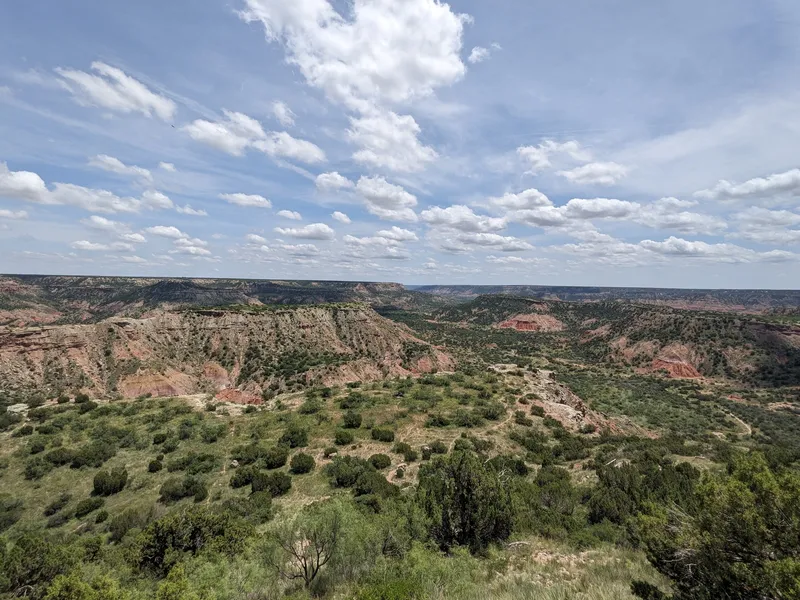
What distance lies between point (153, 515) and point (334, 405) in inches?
878

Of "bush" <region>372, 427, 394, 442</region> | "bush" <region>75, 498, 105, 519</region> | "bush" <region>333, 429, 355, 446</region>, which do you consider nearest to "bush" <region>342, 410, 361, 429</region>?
"bush" <region>333, 429, 355, 446</region>

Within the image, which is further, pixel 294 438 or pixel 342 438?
pixel 342 438

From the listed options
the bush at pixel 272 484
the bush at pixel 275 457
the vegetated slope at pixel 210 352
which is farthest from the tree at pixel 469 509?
the vegetated slope at pixel 210 352

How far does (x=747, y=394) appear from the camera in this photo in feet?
274

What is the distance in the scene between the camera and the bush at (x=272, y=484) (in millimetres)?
25688

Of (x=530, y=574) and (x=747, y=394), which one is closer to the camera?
(x=530, y=574)

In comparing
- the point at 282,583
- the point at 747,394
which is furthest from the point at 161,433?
the point at 747,394

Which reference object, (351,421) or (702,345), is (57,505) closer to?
(351,421)

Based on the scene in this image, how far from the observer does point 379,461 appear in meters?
29.6

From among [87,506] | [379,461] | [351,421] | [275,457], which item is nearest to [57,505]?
[87,506]

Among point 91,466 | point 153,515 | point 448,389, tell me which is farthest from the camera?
point 448,389

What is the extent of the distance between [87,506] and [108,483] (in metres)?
2.14

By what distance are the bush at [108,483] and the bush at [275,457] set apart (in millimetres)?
10189

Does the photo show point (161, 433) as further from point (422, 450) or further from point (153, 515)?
point (422, 450)
